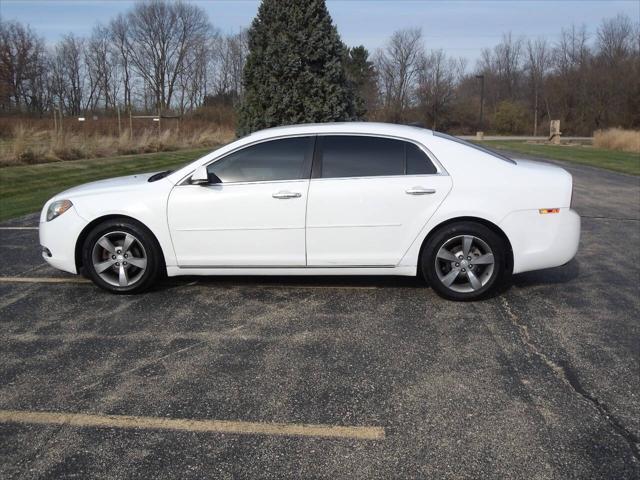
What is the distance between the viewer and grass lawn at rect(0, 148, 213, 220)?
36.7ft

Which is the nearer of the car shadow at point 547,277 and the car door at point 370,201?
the car door at point 370,201

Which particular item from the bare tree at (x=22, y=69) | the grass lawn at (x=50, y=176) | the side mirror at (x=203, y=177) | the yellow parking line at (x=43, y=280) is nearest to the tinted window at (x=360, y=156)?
the side mirror at (x=203, y=177)

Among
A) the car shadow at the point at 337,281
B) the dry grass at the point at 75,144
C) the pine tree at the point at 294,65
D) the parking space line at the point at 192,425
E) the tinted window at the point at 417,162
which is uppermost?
the pine tree at the point at 294,65

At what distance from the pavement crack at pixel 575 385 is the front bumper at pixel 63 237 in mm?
3859

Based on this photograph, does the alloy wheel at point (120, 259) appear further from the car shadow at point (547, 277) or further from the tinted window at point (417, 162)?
the car shadow at point (547, 277)

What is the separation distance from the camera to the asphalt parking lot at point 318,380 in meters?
2.79

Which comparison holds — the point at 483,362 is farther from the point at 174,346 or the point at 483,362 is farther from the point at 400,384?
the point at 174,346

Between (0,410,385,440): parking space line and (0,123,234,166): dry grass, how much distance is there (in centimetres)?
1491

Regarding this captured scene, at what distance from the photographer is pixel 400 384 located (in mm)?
3561

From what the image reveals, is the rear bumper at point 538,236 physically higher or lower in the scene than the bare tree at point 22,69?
lower

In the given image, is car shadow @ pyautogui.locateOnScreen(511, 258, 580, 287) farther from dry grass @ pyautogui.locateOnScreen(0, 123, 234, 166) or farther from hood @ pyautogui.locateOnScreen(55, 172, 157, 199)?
dry grass @ pyautogui.locateOnScreen(0, 123, 234, 166)

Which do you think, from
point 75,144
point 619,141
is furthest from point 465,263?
point 619,141

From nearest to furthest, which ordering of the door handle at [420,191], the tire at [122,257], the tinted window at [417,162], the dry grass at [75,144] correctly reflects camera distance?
the door handle at [420,191]
the tinted window at [417,162]
the tire at [122,257]
the dry grass at [75,144]

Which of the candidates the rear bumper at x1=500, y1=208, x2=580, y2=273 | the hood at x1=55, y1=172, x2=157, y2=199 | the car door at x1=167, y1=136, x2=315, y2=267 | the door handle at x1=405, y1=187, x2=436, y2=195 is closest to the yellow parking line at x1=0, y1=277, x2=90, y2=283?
the hood at x1=55, y1=172, x2=157, y2=199
